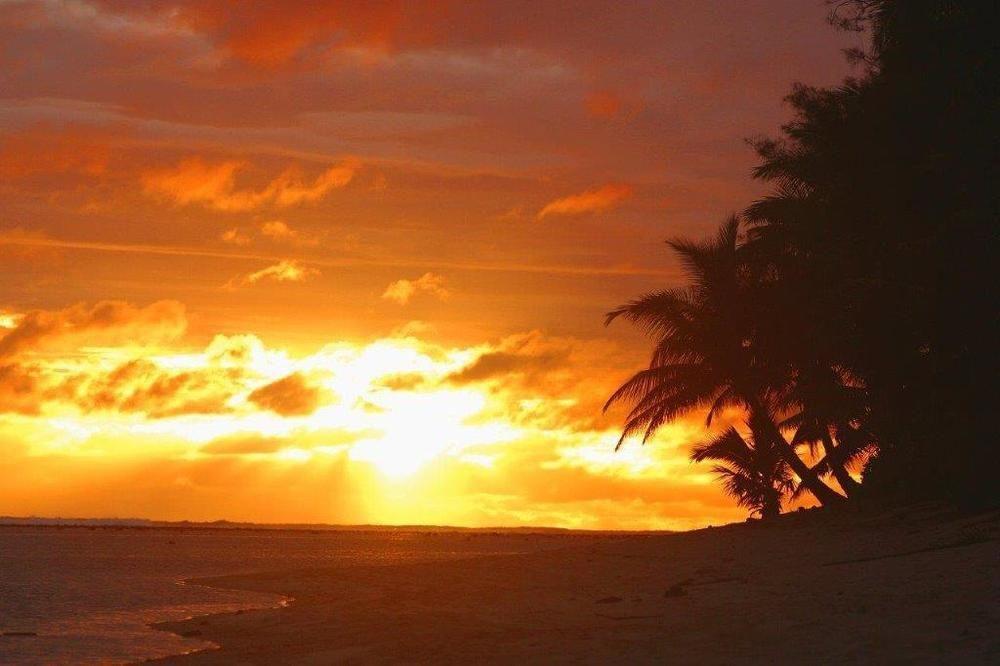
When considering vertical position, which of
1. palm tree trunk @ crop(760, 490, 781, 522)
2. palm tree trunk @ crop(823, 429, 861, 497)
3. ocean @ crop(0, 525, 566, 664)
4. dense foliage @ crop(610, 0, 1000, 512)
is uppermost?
dense foliage @ crop(610, 0, 1000, 512)

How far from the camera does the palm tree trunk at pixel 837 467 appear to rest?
3850 cm

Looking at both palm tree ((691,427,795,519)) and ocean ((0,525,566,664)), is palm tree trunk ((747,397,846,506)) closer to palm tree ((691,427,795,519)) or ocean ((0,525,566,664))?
palm tree ((691,427,795,519))

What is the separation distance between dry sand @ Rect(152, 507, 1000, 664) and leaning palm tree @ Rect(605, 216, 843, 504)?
787cm

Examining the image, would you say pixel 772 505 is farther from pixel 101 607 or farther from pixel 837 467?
pixel 101 607

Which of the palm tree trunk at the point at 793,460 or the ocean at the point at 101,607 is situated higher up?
the palm tree trunk at the point at 793,460

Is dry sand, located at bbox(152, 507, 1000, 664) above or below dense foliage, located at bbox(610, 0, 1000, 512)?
below

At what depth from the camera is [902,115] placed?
Result: 970 inches

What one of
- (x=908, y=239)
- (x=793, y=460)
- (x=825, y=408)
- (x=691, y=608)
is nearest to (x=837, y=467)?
(x=793, y=460)

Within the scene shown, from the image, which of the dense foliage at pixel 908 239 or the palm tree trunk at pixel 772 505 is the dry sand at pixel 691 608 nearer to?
the dense foliage at pixel 908 239

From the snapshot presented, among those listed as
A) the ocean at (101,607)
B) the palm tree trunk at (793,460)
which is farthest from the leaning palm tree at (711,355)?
the ocean at (101,607)

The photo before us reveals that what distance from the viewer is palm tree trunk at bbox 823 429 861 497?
3850 centimetres

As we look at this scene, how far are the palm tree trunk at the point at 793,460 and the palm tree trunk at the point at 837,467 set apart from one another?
0.41 metres

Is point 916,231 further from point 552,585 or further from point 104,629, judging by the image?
point 104,629

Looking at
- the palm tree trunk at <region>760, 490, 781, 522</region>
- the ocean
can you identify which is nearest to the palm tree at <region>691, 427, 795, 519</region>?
the palm tree trunk at <region>760, 490, 781, 522</region>
